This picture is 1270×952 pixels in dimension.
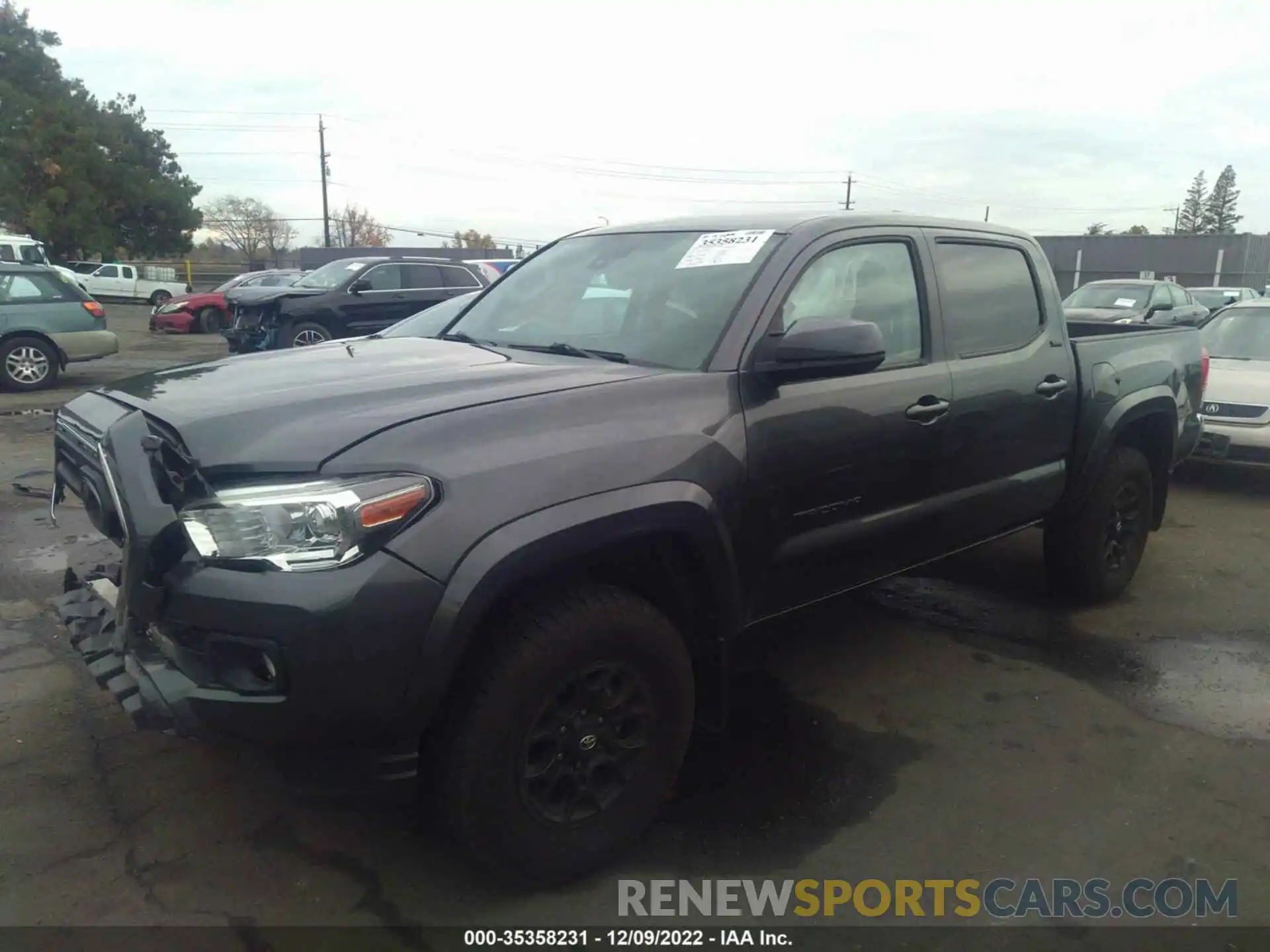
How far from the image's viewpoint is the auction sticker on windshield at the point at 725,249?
10.5ft

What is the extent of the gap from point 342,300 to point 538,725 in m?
11.8

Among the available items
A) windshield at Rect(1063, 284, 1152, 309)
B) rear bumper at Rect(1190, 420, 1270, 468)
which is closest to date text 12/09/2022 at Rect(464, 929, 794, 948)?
rear bumper at Rect(1190, 420, 1270, 468)

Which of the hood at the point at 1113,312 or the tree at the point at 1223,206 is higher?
the tree at the point at 1223,206

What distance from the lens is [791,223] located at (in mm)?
3307

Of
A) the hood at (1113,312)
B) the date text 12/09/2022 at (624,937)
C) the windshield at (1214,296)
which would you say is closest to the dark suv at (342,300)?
the hood at (1113,312)

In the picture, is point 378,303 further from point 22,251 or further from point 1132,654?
point 22,251

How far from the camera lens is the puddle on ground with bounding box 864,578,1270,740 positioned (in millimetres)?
3771

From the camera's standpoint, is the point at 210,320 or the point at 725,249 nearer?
the point at 725,249

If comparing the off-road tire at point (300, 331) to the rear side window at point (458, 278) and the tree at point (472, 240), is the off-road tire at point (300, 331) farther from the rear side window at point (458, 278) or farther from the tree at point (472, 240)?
the tree at point (472, 240)

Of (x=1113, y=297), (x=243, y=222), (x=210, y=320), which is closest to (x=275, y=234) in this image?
(x=243, y=222)

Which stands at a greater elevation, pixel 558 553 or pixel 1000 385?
pixel 1000 385

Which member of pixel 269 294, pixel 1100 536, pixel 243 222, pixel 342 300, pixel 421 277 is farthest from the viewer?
pixel 243 222

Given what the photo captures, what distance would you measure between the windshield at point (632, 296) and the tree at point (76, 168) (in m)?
41.5

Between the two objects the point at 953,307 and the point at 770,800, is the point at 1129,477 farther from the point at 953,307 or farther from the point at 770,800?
the point at 770,800
